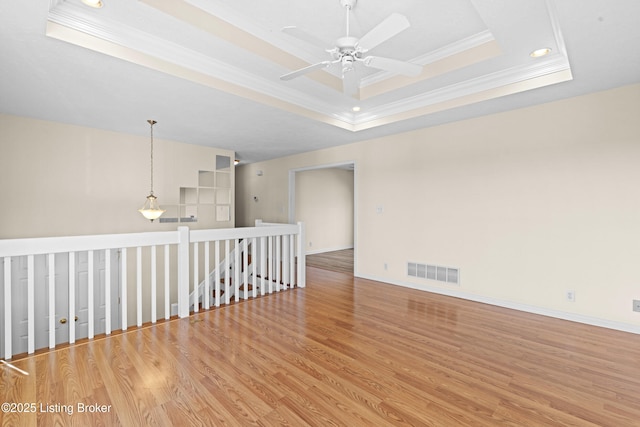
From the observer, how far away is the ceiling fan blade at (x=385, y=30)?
1783 mm

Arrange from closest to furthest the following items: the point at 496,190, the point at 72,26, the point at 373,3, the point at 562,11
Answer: the point at 562,11 → the point at 72,26 → the point at 373,3 → the point at 496,190

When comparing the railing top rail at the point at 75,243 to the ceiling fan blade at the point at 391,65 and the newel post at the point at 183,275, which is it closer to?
the newel post at the point at 183,275

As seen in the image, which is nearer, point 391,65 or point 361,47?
point 361,47

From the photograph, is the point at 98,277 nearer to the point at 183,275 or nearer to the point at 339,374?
the point at 183,275

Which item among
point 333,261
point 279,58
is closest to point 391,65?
point 279,58

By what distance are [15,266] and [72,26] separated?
11.2ft

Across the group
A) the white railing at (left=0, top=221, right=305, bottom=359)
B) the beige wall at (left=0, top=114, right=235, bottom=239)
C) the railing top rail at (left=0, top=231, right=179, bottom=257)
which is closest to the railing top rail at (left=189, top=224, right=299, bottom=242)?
the white railing at (left=0, top=221, right=305, bottom=359)

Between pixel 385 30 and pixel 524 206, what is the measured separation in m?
2.95

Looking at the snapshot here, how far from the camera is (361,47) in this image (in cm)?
209

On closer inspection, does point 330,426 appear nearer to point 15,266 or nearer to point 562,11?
point 562,11

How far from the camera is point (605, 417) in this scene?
1825 mm

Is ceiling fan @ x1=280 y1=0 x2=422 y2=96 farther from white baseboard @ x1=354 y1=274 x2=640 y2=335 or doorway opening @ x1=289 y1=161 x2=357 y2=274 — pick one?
doorway opening @ x1=289 y1=161 x2=357 y2=274

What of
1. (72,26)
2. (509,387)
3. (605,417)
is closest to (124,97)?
(72,26)

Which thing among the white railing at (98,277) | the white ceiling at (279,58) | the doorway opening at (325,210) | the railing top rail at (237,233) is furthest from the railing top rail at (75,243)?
the doorway opening at (325,210)
